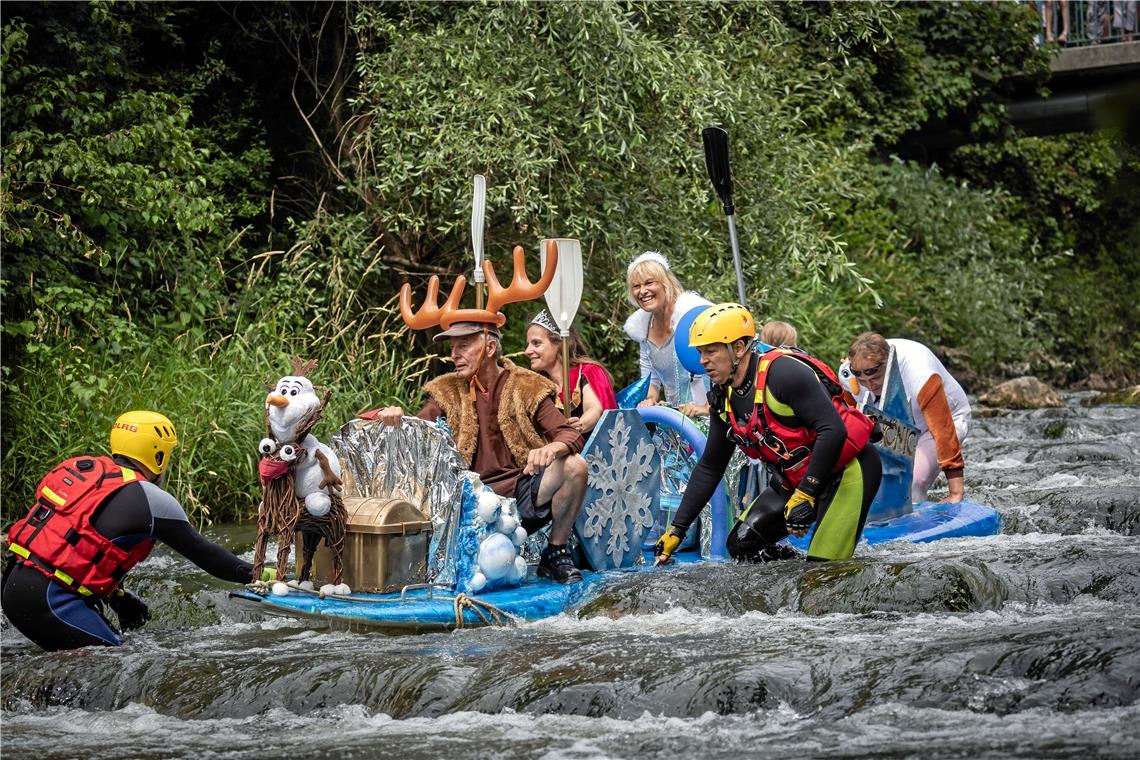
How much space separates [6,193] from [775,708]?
6.62 meters

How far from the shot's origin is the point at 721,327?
558 centimetres

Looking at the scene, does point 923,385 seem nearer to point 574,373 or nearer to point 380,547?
point 574,373

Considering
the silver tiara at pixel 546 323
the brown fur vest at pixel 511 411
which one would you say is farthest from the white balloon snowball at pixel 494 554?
the silver tiara at pixel 546 323

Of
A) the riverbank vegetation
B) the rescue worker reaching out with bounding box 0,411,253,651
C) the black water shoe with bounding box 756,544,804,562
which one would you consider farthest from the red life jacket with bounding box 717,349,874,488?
the riverbank vegetation

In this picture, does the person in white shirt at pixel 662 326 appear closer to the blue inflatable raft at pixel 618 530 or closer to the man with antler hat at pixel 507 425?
the blue inflatable raft at pixel 618 530

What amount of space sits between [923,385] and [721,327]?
5.77 feet

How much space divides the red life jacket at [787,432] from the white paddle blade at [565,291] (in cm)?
123

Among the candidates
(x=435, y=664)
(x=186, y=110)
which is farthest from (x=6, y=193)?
(x=435, y=664)

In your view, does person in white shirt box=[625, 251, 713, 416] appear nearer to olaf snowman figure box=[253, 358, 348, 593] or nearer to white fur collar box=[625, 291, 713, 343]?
white fur collar box=[625, 291, 713, 343]

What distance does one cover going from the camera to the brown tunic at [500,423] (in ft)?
19.2

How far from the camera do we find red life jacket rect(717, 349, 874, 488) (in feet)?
18.3

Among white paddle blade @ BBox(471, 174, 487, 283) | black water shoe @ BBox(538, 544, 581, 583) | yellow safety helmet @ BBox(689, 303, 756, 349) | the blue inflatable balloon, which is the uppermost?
white paddle blade @ BBox(471, 174, 487, 283)

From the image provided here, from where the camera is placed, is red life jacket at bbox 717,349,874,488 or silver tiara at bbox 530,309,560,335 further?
silver tiara at bbox 530,309,560,335

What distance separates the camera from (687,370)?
6727mm
